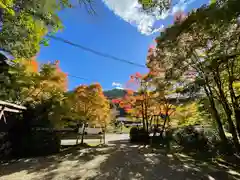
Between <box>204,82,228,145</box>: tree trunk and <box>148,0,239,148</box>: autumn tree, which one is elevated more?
<box>148,0,239,148</box>: autumn tree

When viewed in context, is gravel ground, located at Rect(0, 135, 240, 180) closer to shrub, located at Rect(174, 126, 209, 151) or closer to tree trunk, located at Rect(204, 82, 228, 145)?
tree trunk, located at Rect(204, 82, 228, 145)

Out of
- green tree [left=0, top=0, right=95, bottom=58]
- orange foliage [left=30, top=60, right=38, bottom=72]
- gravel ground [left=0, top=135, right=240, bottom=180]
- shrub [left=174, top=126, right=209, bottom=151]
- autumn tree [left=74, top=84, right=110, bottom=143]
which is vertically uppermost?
orange foliage [left=30, top=60, right=38, bottom=72]

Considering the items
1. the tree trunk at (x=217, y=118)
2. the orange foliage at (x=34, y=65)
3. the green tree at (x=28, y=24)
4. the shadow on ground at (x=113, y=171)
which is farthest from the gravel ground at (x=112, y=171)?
the orange foliage at (x=34, y=65)

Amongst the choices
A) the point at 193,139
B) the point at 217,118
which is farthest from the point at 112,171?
the point at 193,139

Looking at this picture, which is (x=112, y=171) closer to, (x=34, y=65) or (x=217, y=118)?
(x=217, y=118)

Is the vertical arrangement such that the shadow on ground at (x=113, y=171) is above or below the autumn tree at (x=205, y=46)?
below

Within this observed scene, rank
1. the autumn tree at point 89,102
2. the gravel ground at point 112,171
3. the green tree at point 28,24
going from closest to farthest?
the green tree at point 28,24, the gravel ground at point 112,171, the autumn tree at point 89,102

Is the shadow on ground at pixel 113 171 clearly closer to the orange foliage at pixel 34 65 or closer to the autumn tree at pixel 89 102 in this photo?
the autumn tree at pixel 89 102

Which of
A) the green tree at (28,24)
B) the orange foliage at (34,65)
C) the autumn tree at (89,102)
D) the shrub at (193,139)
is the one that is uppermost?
the orange foliage at (34,65)

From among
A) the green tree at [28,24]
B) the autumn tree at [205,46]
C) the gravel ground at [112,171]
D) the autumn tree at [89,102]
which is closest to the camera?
the autumn tree at [205,46]

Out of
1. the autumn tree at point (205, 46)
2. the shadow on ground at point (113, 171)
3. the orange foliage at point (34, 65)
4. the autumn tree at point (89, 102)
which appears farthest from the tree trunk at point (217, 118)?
the orange foliage at point (34, 65)

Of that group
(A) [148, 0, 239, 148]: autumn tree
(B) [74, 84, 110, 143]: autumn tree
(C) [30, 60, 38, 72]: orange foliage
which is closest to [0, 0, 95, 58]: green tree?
(A) [148, 0, 239, 148]: autumn tree

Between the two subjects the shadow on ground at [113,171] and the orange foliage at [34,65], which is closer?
the shadow on ground at [113,171]

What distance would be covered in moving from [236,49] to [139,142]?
10.0 meters
